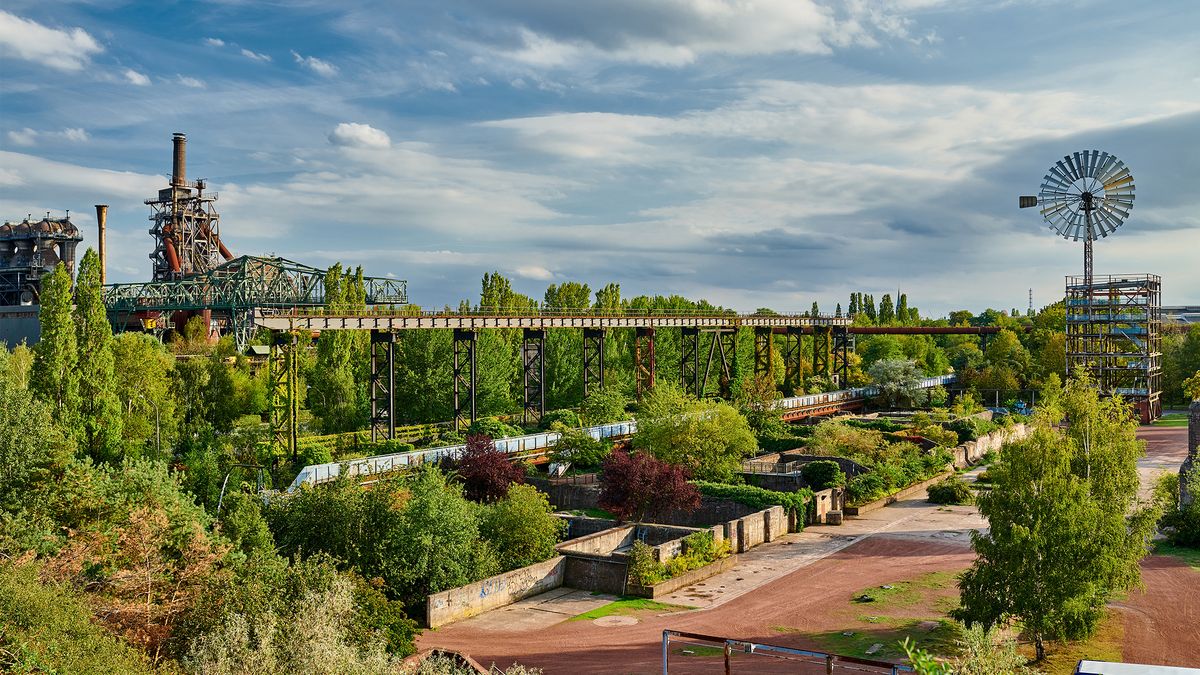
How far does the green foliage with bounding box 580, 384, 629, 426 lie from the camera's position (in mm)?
56844

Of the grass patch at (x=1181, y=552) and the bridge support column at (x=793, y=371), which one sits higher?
the bridge support column at (x=793, y=371)

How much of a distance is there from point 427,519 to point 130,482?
848cm

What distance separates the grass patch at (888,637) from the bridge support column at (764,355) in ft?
183

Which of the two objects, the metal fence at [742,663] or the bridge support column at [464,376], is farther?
the bridge support column at [464,376]

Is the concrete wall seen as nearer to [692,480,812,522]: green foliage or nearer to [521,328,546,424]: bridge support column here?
[692,480,812,522]: green foliage

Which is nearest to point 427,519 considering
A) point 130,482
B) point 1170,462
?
point 130,482

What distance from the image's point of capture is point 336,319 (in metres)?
48.0

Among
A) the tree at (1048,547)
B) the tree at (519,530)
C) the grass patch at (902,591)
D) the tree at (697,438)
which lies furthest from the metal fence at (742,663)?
the tree at (697,438)

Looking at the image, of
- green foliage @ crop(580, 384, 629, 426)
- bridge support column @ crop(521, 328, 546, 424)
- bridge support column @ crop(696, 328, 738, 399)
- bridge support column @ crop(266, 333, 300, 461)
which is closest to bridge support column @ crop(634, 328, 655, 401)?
bridge support column @ crop(696, 328, 738, 399)

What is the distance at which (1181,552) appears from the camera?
36281 millimetres

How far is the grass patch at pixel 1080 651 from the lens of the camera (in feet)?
80.4

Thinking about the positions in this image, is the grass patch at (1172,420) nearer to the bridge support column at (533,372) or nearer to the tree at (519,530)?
the bridge support column at (533,372)

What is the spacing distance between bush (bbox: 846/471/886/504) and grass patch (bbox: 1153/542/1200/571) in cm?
1231

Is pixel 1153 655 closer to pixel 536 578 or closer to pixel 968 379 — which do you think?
pixel 536 578
